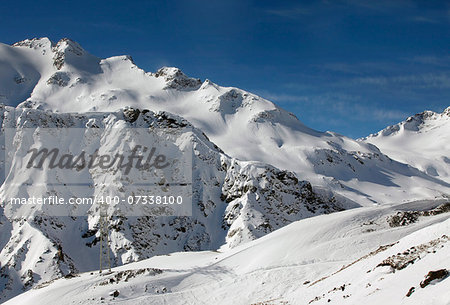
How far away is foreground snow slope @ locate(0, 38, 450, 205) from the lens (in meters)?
136

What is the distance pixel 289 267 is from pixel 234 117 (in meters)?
136

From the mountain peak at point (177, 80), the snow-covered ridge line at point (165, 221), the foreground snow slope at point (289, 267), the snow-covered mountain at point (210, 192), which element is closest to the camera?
the foreground snow slope at point (289, 267)

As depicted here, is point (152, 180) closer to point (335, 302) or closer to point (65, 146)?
point (65, 146)

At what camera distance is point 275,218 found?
100m

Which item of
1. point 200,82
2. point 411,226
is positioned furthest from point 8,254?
point 200,82

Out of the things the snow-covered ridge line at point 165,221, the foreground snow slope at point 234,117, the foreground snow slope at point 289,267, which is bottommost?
the foreground snow slope at point 289,267

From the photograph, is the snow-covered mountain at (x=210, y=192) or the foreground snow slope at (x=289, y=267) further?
the snow-covered mountain at (x=210, y=192)

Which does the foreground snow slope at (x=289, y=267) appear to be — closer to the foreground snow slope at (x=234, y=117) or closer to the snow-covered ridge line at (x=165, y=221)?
the snow-covered ridge line at (x=165, y=221)

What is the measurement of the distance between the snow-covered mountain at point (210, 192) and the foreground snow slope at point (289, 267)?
0.17m

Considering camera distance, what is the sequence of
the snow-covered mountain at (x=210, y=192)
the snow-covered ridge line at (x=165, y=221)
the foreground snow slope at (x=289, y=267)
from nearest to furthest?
the foreground snow slope at (x=289, y=267), the snow-covered mountain at (x=210, y=192), the snow-covered ridge line at (x=165, y=221)

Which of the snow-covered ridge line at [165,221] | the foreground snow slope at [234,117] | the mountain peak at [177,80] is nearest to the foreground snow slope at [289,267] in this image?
the snow-covered ridge line at [165,221]

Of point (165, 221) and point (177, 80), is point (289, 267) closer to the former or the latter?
point (165, 221)

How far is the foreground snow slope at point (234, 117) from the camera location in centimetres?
13588

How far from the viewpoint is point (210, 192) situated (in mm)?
113438
